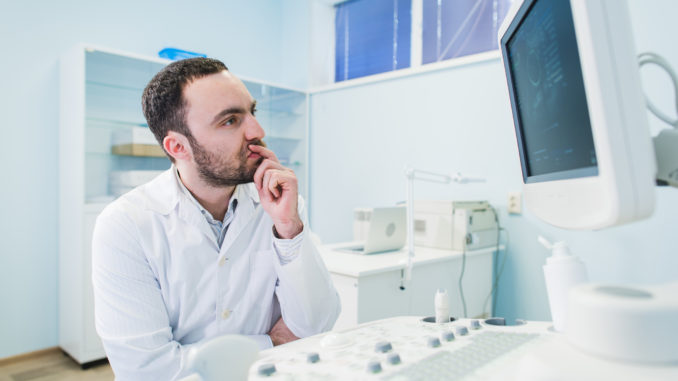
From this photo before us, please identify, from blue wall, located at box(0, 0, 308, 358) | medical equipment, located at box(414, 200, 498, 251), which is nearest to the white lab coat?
medical equipment, located at box(414, 200, 498, 251)

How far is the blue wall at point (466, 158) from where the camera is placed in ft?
7.07

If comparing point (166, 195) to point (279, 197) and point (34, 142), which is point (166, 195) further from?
point (34, 142)

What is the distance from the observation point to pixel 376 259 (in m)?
2.11

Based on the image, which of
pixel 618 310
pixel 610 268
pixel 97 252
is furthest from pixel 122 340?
pixel 610 268

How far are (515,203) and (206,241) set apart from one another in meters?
1.97

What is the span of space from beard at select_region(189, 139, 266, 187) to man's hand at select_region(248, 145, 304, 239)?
0.03 m

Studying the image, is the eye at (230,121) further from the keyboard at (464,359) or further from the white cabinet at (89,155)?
the white cabinet at (89,155)

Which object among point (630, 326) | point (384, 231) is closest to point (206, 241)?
point (630, 326)

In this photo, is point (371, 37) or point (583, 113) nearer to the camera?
point (583, 113)

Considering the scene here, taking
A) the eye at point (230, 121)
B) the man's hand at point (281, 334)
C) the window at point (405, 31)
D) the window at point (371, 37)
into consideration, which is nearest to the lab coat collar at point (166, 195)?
the eye at point (230, 121)

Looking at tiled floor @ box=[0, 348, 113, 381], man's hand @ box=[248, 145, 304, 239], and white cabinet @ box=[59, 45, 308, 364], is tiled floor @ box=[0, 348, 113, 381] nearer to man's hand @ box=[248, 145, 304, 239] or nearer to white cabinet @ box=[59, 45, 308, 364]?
white cabinet @ box=[59, 45, 308, 364]

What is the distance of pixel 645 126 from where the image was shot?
1.55 ft

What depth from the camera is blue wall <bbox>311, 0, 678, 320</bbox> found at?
216cm

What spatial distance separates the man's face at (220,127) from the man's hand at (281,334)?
0.43 metres
